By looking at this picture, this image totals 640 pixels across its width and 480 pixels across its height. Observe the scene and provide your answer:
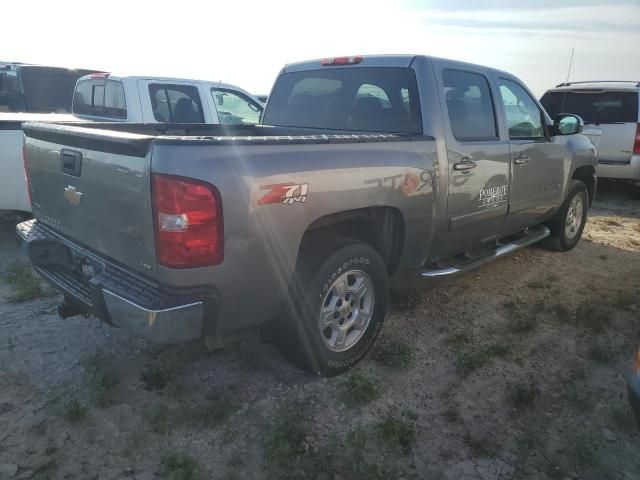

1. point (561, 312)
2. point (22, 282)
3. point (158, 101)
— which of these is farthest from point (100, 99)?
point (561, 312)

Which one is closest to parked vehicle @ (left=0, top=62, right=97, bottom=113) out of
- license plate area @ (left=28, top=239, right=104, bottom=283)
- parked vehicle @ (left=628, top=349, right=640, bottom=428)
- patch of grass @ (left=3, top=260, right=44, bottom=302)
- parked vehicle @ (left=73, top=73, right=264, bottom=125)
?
parked vehicle @ (left=73, top=73, right=264, bottom=125)

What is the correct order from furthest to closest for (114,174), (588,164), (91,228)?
(588,164)
(91,228)
(114,174)

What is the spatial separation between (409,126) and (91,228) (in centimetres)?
215

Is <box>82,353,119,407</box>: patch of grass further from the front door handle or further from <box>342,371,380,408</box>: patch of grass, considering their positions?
the front door handle

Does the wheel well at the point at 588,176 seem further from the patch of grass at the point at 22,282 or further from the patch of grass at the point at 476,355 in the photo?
the patch of grass at the point at 22,282

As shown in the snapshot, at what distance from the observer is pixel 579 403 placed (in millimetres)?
2973

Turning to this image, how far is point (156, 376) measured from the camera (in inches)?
123

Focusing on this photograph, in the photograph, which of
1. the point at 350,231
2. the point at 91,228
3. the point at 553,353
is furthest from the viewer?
the point at 553,353

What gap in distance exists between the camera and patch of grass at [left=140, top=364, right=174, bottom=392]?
3033 millimetres

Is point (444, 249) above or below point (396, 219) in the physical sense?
below

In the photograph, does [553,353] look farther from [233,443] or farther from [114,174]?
[114,174]

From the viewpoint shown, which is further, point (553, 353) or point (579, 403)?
point (553, 353)

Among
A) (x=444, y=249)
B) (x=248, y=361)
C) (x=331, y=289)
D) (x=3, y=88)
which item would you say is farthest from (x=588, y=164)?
(x=3, y=88)

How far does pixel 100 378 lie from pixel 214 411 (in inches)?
29.2
